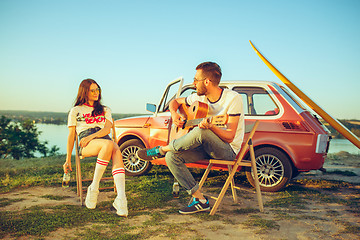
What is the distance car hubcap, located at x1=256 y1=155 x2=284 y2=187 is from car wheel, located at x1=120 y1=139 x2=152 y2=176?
2.34m

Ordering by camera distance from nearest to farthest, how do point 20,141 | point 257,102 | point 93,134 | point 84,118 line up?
point 93,134, point 84,118, point 257,102, point 20,141

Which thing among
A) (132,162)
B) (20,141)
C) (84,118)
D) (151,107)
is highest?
(151,107)

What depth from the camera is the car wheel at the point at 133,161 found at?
6.36 meters

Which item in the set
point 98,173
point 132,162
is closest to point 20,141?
point 132,162

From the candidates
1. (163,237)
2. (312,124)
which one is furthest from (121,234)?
(312,124)

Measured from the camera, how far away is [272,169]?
532cm

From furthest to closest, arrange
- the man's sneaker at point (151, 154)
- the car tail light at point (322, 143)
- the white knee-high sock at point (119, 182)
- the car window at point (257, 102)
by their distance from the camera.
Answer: the car window at point (257, 102), the car tail light at point (322, 143), the man's sneaker at point (151, 154), the white knee-high sock at point (119, 182)

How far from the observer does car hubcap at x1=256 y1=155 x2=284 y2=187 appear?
529 centimetres

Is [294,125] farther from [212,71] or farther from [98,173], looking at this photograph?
[98,173]

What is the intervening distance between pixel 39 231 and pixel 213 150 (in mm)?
2163

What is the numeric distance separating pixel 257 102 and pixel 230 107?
211 centimetres

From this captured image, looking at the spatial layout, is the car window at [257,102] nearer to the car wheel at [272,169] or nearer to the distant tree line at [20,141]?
the car wheel at [272,169]

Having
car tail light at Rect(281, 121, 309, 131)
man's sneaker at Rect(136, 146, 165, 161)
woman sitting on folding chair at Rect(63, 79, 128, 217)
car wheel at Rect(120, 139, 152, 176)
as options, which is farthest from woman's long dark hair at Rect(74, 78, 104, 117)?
car tail light at Rect(281, 121, 309, 131)

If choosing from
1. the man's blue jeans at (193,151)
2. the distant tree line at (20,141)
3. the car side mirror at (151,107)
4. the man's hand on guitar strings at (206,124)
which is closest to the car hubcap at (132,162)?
the car side mirror at (151,107)
